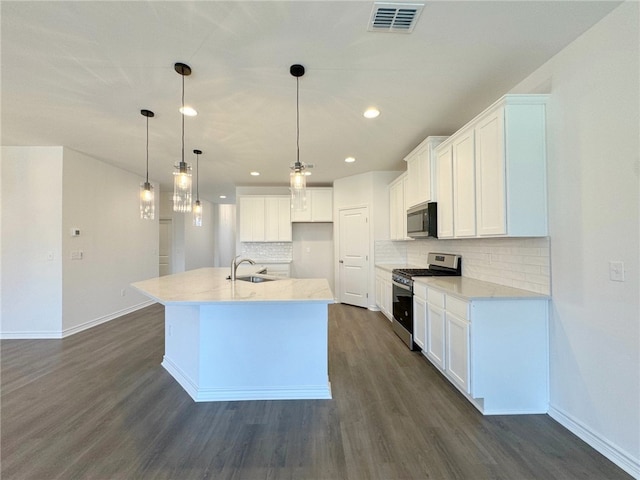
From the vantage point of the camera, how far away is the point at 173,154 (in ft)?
12.9

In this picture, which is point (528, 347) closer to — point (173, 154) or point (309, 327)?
point (309, 327)

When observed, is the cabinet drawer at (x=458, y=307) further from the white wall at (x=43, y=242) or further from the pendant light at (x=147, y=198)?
the white wall at (x=43, y=242)

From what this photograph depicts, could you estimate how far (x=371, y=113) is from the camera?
8.97ft

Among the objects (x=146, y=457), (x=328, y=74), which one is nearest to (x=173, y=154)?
(x=328, y=74)

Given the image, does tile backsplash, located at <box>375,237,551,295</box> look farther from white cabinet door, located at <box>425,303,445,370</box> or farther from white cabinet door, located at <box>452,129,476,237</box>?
white cabinet door, located at <box>425,303,445,370</box>

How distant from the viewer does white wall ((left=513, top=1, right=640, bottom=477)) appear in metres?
1.50

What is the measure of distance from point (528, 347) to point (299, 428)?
1.78 metres

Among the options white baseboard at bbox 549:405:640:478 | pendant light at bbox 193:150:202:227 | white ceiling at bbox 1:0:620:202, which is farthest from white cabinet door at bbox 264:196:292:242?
white baseboard at bbox 549:405:640:478

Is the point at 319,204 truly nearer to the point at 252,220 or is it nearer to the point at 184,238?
the point at 252,220

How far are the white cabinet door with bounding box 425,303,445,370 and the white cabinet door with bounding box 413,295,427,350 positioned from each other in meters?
0.07

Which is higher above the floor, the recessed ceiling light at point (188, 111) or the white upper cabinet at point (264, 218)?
the recessed ceiling light at point (188, 111)

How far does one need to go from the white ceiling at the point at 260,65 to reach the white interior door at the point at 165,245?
4.07 metres

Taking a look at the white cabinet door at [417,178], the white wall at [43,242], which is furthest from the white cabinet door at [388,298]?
the white wall at [43,242]

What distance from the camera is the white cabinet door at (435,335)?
2.48 meters
